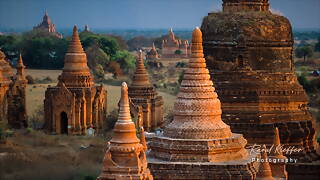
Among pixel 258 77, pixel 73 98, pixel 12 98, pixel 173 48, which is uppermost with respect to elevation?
pixel 258 77

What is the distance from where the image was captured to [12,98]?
5166cm

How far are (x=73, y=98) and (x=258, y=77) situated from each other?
14.9 metres

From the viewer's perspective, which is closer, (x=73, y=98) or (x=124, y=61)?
(x=73, y=98)

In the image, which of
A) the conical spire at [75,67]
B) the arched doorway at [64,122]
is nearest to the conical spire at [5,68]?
the conical spire at [75,67]

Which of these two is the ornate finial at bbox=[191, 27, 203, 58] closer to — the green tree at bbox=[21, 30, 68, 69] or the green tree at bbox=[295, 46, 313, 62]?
the green tree at bbox=[21, 30, 68, 69]

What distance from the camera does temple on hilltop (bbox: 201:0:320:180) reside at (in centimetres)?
Result: 3362

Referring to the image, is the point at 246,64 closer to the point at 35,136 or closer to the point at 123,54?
the point at 35,136

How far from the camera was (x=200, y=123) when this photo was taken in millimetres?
27094

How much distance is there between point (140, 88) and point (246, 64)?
1443 cm

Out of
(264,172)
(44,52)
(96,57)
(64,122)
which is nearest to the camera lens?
(264,172)

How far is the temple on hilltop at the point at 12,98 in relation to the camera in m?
51.1

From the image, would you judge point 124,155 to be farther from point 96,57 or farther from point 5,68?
point 96,57

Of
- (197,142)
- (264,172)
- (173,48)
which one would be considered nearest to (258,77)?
(197,142)

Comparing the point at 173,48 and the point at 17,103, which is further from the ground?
the point at 17,103
